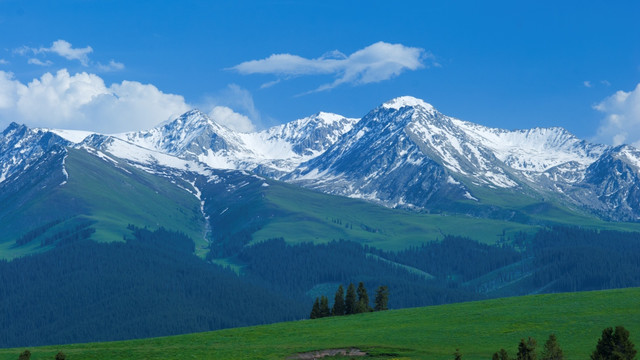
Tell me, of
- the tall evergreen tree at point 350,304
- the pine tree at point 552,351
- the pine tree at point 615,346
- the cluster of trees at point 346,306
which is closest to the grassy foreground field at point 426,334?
the pine tree at point 552,351

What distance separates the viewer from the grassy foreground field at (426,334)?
284 ft

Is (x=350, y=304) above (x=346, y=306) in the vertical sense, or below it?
above

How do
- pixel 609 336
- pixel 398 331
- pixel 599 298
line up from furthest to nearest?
pixel 599 298 < pixel 398 331 < pixel 609 336

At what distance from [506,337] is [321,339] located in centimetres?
2391

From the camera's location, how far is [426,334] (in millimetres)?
97312

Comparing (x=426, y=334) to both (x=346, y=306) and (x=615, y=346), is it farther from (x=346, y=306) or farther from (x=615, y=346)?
(x=346, y=306)

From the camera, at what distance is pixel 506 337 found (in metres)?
92.8

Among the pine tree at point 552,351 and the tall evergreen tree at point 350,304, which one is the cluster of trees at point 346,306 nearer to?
the tall evergreen tree at point 350,304

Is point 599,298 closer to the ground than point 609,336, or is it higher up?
higher up

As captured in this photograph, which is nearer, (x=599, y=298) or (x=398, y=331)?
(x=398, y=331)

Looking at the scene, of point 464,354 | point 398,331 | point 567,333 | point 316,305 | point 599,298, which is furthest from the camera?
point 316,305

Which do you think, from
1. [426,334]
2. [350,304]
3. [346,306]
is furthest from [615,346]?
[346,306]

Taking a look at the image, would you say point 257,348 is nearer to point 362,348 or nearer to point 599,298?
point 362,348

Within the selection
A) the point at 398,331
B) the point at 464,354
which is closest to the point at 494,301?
the point at 398,331
